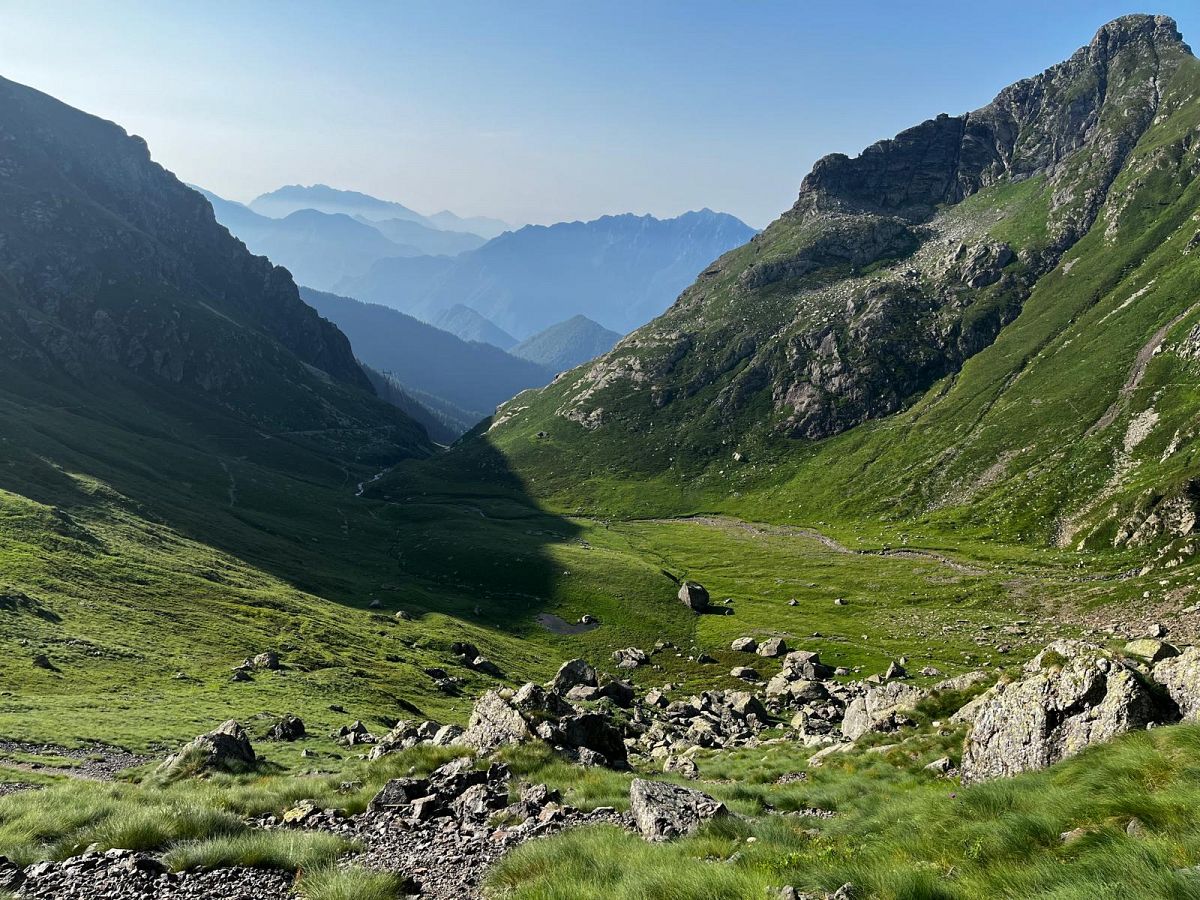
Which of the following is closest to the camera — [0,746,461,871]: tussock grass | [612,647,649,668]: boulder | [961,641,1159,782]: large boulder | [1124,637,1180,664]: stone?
[0,746,461,871]: tussock grass

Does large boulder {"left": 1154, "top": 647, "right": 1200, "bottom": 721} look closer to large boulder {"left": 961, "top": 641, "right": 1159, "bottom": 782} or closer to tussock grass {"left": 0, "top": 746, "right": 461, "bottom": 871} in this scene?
large boulder {"left": 961, "top": 641, "right": 1159, "bottom": 782}

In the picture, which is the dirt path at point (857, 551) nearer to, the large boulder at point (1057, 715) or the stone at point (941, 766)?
the stone at point (941, 766)

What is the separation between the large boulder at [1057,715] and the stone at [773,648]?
75008 millimetres

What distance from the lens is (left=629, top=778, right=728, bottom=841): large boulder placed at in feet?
43.2

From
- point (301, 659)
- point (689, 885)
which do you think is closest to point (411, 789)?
point (689, 885)

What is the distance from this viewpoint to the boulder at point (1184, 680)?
56.7 ft

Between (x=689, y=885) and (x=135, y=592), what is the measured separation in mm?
81902

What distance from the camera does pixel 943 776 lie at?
21.3 meters

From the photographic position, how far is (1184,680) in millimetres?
18172

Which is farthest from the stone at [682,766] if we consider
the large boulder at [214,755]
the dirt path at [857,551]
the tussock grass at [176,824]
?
the dirt path at [857,551]

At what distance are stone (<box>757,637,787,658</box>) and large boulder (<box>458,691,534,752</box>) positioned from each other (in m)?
71.9

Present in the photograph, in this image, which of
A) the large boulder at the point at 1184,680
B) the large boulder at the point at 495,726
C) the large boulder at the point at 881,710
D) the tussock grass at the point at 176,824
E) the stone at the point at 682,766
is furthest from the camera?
the large boulder at the point at 881,710

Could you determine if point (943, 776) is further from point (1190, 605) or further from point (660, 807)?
point (1190, 605)

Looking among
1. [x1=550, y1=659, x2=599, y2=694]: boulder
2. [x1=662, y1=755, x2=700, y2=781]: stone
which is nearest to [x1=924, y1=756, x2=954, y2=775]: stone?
[x1=662, y1=755, x2=700, y2=781]: stone
